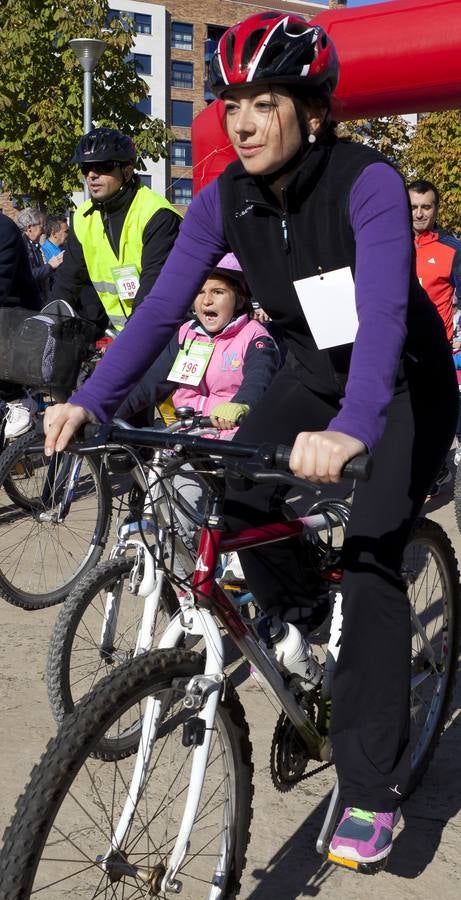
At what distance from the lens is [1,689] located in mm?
4125

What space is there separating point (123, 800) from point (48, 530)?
3.23 metres

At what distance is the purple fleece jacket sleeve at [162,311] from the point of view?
8.35ft

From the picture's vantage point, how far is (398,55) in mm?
8352

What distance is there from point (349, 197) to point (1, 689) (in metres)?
2.45

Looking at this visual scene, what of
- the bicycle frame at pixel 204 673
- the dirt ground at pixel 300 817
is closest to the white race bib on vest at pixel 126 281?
the dirt ground at pixel 300 817

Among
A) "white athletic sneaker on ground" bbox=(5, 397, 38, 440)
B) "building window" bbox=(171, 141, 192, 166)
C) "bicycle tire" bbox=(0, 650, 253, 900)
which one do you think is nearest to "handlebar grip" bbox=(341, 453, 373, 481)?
"bicycle tire" bbox=(0, 650, 253, 900)

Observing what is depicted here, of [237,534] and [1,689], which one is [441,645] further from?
[1,689]

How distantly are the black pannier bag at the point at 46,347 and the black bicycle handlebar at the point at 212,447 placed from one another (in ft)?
7.13

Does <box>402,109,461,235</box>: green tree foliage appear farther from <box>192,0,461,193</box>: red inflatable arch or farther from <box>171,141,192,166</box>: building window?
<box>171,141,192,166</box>: building window

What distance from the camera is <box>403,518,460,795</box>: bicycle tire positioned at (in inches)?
130

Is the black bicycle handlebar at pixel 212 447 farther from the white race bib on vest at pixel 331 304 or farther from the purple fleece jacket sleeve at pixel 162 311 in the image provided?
the white race bib on vest at pixel 331 304

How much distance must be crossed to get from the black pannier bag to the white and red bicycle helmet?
2079 mm

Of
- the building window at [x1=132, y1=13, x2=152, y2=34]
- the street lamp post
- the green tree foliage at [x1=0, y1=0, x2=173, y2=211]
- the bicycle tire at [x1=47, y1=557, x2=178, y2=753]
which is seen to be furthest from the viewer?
the building window at [x1=132, y1=13, x2=152, y2=34]

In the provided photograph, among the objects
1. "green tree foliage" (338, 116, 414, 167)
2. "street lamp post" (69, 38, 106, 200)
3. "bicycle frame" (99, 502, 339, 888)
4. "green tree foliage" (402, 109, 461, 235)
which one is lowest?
"bicycle frame" (99, 502, 339, 888)
